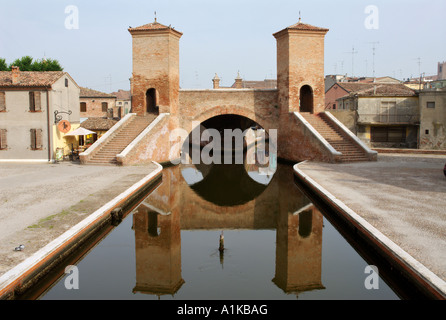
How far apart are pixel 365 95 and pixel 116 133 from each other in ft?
58.0

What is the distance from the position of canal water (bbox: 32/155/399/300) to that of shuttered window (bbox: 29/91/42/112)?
33.4 feet

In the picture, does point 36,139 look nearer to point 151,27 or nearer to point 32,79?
point 32,79

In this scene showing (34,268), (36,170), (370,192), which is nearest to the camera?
(34,268)

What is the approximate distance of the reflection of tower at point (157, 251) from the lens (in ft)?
23.4

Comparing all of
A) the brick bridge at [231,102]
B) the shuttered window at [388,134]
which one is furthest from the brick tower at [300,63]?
the shuttered window at [388,134]

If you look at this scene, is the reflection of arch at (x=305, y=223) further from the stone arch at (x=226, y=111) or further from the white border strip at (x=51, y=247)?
the stone arch at (x=226, y=111)

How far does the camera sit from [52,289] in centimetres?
648

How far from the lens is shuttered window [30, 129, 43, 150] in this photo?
20.1 meters

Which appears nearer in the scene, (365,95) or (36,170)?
(36,170)

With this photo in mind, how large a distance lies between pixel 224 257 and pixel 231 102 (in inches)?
625

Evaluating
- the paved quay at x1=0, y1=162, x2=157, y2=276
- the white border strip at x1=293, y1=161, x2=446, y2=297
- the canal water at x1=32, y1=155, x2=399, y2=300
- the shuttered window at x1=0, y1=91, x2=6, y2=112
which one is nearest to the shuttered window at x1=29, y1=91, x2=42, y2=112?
the shuttered window at x1=0, y1=91, x2=6, y2=112
